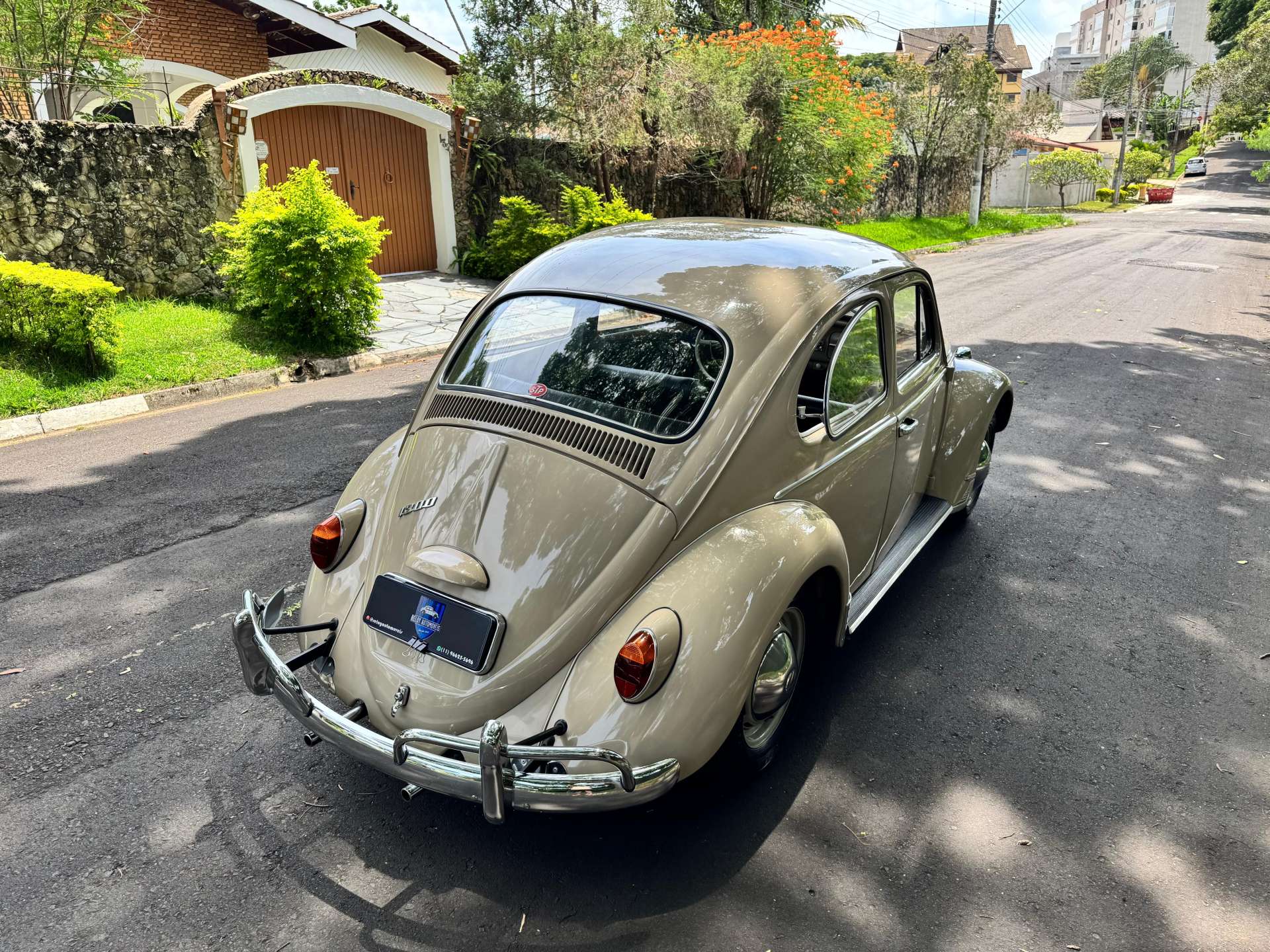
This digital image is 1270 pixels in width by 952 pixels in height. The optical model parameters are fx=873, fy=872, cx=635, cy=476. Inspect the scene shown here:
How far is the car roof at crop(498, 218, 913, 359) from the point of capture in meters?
3.26

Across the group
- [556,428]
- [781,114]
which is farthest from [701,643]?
[781,114]

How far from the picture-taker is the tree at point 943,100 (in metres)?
25.3

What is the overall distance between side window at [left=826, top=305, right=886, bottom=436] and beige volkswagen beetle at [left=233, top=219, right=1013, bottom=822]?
1 cm

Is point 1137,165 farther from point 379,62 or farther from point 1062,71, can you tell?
point 1062,71

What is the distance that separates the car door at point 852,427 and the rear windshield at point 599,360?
17.7 inches

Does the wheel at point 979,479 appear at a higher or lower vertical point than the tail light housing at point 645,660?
lower

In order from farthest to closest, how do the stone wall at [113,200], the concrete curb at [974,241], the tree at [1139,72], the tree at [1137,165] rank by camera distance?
the tree at [1139,72]
the tree at [1137,165]
the concrete curb at [974,241]
the stone wall at [113,200]

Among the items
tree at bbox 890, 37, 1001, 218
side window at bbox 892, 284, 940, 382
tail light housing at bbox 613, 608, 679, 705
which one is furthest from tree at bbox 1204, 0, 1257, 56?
tail light housing at bbox 613, 608, 679, 705

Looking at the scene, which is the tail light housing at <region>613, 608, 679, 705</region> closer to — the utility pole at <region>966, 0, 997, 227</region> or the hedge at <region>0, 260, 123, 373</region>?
the hedge at <region>0, 260, 123, 373</region>

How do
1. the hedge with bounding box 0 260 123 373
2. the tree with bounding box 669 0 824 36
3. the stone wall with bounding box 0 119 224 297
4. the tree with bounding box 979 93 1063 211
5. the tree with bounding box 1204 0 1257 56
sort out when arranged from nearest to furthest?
the hedge with bounding box 0 260 123 373 < the stone wall with bounding box 0 119 224 297 < the tree with bounding box 669 0 824 36 < the tree with bounding box 979 93 1063 211 < the tree with bounding box 1204 0 1257 56

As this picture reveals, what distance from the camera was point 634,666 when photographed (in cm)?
250

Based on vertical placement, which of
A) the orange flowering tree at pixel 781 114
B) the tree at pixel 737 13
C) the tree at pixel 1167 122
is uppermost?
the tree at pixel 1167 122

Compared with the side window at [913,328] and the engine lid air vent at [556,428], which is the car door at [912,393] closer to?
the side window at [913,328]

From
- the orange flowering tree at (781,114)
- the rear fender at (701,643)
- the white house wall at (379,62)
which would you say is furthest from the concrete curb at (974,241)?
the rear fender at (701,643)
